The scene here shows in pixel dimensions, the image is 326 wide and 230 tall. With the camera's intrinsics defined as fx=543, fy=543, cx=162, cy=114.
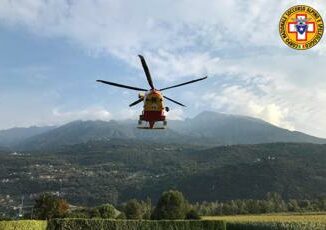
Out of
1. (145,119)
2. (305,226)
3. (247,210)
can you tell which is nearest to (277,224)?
(305,226)

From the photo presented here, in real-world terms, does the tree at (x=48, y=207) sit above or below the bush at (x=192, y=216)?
above

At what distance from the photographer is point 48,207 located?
121 metres

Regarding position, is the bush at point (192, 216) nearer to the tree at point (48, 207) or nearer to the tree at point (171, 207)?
the tree at point (171, 207)

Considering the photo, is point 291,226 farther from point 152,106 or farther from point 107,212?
point 107,212

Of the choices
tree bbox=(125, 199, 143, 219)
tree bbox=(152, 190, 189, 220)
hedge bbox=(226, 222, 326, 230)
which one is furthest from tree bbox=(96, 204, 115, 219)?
hedge bbox=(226, 222, 326, 230)

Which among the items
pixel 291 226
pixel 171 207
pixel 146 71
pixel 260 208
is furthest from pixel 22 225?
pixel 260 208

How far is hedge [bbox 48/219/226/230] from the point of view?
68.4m

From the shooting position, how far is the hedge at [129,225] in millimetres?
68438

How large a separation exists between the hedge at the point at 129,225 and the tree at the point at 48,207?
49049 mm

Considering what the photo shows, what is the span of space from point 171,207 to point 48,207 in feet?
95.5

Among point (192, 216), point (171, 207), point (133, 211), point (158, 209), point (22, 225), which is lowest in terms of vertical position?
point (133, 211)

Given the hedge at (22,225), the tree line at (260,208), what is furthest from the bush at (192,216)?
the hedge at (22,225)

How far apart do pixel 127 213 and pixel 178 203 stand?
26305mm

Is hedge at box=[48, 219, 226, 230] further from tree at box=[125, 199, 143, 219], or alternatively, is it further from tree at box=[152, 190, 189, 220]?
tree at box=[125, 199, 143, 219]
